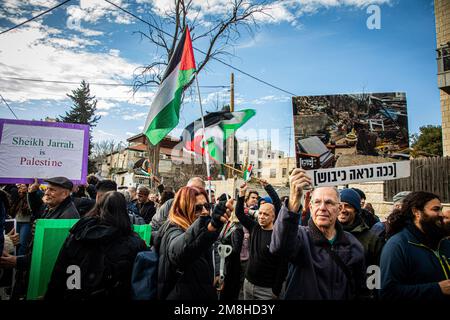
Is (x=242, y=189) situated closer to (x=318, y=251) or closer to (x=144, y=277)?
(x=318, y=251)

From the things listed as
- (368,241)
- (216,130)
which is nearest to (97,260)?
(368,241)

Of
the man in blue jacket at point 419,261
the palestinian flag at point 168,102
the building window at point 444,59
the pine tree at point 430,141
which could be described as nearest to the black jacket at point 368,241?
the man in blue jacket at point 419,261

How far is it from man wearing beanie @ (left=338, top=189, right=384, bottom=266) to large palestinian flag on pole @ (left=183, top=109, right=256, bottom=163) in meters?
3.02

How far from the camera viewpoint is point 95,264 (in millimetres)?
2408

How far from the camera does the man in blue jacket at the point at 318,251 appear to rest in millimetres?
2002

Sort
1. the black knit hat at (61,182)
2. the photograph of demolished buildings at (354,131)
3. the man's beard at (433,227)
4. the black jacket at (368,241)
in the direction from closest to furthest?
the man's beard at (433,227) → the black jacket at (368,241) → the photograph of demolished buildings at (354,131) → the black knit hat at (61,182)

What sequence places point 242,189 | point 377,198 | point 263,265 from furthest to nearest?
1. point 377,198
2. point 263,265
3. point 242,189

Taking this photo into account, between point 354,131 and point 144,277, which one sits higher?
point 354,131

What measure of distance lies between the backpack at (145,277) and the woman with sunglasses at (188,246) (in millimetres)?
69

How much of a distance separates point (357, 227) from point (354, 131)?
1.11 metres

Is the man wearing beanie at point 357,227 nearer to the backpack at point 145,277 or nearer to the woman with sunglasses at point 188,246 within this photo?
the woman with sunglasses at point 188,246

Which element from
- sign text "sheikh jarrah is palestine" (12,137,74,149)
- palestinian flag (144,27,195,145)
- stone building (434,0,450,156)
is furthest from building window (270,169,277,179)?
sign text "sheikh jarrah is palestine" (12,137,74,149)
